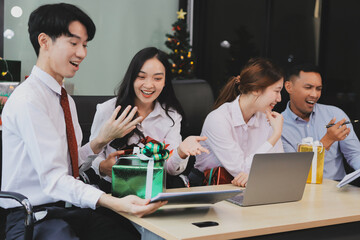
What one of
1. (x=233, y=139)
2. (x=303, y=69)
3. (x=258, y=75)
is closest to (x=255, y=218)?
(x=233, y=139)

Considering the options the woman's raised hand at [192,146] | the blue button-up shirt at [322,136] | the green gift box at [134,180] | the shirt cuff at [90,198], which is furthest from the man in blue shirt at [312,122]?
the shirt cuff at [90,198]

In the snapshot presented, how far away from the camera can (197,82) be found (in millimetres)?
3002

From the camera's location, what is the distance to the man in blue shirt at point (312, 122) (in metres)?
2.87

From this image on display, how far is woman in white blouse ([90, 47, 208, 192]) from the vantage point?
236cm

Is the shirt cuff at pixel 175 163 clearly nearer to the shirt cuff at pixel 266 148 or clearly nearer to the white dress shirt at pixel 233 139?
the white dress shirt at pixel 233 139

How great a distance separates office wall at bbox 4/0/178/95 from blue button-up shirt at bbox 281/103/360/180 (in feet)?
10.3

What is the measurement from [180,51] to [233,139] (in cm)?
341

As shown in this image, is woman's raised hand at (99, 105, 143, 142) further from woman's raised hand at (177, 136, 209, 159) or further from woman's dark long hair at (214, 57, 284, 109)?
woman's dark long hair at (214, 57, 284, 109)

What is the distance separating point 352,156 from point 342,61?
272 centimetres

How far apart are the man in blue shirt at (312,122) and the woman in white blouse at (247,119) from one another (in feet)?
1.39

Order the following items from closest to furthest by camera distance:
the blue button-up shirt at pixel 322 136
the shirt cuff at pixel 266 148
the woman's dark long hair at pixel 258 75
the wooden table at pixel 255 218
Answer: the wooden table at pixel 255 218, the shirt cuff at pixel 266 148, the woman's dark long hair at pixel 258 75, the blue button-up shirt at pixel 322 136

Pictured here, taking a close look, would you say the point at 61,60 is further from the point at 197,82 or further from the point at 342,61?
the point at 342,61

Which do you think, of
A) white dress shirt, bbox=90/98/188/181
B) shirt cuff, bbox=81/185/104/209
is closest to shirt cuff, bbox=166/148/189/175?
white dress shirt, bbox=90/98/188/181

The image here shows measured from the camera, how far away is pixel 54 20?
177cm
